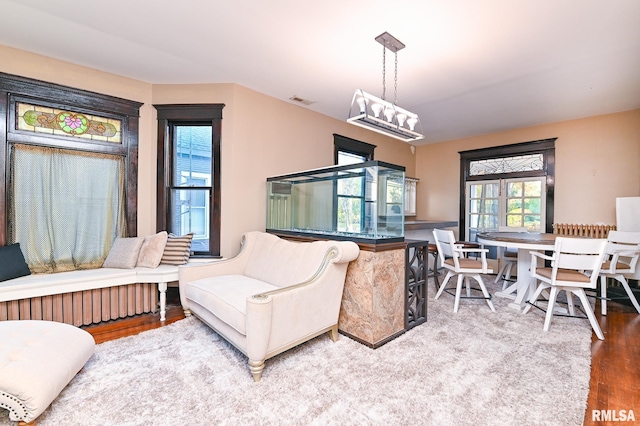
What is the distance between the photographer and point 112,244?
3283 millimetres

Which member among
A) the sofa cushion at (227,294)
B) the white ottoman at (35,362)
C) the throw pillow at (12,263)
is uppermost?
the throw pillow at (12,263)

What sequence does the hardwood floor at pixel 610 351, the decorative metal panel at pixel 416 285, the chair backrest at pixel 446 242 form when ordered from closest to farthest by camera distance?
the hardwood floor at pixel 610 351 → the decorative metal panel at pixel 416 285 → the chair backrest at pixel 446 242

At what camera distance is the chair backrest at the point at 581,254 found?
262 centimetres

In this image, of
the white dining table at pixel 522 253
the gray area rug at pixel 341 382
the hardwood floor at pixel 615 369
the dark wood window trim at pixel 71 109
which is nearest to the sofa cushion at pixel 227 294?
the gray area rug at pixel 341 382

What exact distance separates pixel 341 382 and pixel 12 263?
124 inches

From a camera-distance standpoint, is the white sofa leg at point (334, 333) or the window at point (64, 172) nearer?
the white sofa leg at point (334, 333)

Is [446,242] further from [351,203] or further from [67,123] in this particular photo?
[67,123]

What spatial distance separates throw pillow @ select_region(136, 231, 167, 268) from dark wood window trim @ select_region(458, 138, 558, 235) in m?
5.54

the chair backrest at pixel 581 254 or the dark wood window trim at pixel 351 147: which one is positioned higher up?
the dark wood window trim at pixel 351 147

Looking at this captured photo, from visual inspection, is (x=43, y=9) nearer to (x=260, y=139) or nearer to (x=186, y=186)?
(x=186, y=186)

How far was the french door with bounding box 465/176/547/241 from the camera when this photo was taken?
200 inches

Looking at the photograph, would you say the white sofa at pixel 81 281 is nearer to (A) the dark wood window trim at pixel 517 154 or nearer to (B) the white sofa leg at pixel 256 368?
(B) the white sofa leg at pixel 256 368

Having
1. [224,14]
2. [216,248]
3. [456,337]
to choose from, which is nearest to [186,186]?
[216,248]

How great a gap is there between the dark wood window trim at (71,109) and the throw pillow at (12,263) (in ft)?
0.61
